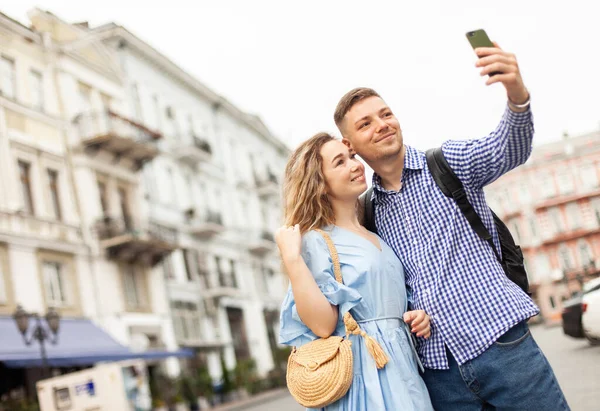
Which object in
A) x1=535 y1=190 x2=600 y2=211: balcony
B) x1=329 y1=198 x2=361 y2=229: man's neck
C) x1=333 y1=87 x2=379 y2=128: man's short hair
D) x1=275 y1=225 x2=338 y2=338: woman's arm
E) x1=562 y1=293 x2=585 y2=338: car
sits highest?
x1=535 y1=190 x2=600 y2=211: balcony

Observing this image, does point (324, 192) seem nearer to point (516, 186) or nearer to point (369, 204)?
point (369, 204)

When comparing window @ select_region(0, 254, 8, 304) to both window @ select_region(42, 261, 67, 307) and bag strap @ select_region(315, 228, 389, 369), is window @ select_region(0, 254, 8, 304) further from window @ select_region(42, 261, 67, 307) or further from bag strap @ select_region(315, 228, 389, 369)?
bag strap @ select_region(315, 228, 389, 369)

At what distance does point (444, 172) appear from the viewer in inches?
112

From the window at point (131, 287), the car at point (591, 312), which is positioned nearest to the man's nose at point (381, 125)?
the car at point (591, 312)

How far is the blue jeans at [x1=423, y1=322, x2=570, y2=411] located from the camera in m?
2.68

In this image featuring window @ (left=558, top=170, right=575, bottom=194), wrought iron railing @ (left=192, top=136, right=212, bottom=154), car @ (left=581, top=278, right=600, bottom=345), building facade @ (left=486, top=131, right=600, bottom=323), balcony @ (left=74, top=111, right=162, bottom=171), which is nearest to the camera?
car @ (left=581, top=278, right=600, bottom=345)

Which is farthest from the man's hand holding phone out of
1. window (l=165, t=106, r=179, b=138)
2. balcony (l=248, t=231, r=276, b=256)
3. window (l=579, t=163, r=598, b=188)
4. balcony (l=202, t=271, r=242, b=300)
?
window (l=579, t=163, r=598, b=188)

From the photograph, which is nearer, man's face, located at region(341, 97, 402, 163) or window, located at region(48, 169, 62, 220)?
man's face, located at region(341, 97, 402, 163)

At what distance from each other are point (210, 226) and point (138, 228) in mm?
5996

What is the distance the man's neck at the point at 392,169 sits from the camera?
9.78 ft

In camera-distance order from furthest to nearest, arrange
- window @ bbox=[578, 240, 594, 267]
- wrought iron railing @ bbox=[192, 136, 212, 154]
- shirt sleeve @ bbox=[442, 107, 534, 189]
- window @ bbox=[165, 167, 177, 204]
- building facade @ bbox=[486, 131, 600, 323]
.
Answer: window @ bbox=[578, 240, 594, 267], building facade @ bbox=[486, 131, 600, 323], wrought iron railing @ bbox=[192, 136, 212, 154], window @ bbox=[165, 167, 177, 204], shirt sleeve @ bbox=[442, 107, 534, 189]

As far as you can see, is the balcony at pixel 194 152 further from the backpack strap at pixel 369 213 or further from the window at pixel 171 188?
the backpack strap at pixel 369 213

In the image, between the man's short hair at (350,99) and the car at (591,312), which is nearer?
the man's short hair at (350,99)

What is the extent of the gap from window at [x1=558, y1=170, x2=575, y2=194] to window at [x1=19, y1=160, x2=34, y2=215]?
178 feet
